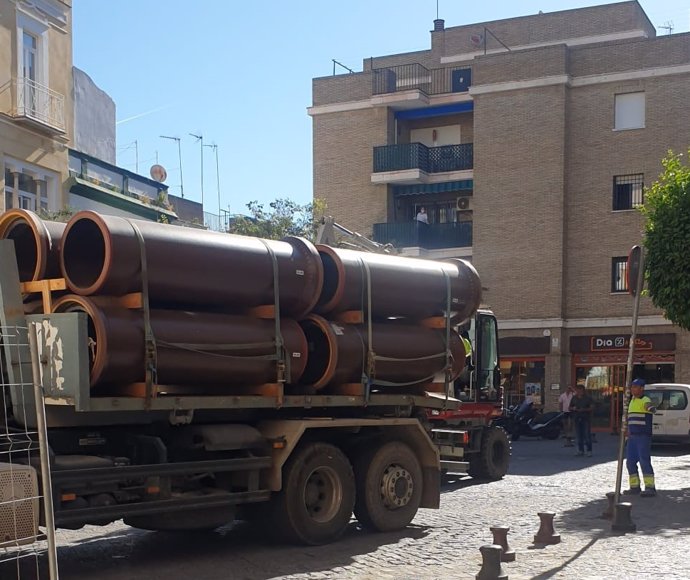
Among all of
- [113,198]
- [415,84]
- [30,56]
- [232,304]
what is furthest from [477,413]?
[415,84]

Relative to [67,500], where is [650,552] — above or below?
below

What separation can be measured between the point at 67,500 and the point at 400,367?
4.07m

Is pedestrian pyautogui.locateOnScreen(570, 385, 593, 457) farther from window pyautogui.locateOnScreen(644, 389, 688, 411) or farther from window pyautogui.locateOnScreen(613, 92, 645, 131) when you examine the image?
window pyautogui.locateOnScreen(613, 92, 645, 131)

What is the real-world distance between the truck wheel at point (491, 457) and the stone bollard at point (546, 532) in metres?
6.35

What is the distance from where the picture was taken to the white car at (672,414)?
24.7 metres

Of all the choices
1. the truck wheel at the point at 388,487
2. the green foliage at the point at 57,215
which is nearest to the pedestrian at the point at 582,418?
the green foliage at the point at 57,215

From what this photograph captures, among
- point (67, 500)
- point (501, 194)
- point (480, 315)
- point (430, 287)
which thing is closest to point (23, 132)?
point (480, 315)

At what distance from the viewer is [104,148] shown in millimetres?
34031

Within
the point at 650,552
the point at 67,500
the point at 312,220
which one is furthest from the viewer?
the point at 312,220

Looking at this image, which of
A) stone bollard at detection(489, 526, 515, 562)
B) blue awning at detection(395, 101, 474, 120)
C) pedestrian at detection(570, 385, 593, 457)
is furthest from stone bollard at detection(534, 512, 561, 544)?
blue awning at detection(395, 101, 474, 120)

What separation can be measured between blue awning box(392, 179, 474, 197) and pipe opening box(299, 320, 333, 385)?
2852 centimetres

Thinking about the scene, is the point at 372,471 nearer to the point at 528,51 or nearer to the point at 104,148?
the point at 104,148

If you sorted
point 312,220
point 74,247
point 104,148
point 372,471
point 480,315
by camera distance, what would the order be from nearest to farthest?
1. point 74,247
2. point 372,471
3. point 480,315
4. point 312,220
5. point 104,148

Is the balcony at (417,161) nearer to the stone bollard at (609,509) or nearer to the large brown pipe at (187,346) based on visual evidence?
the stone bollard at (609,509)
